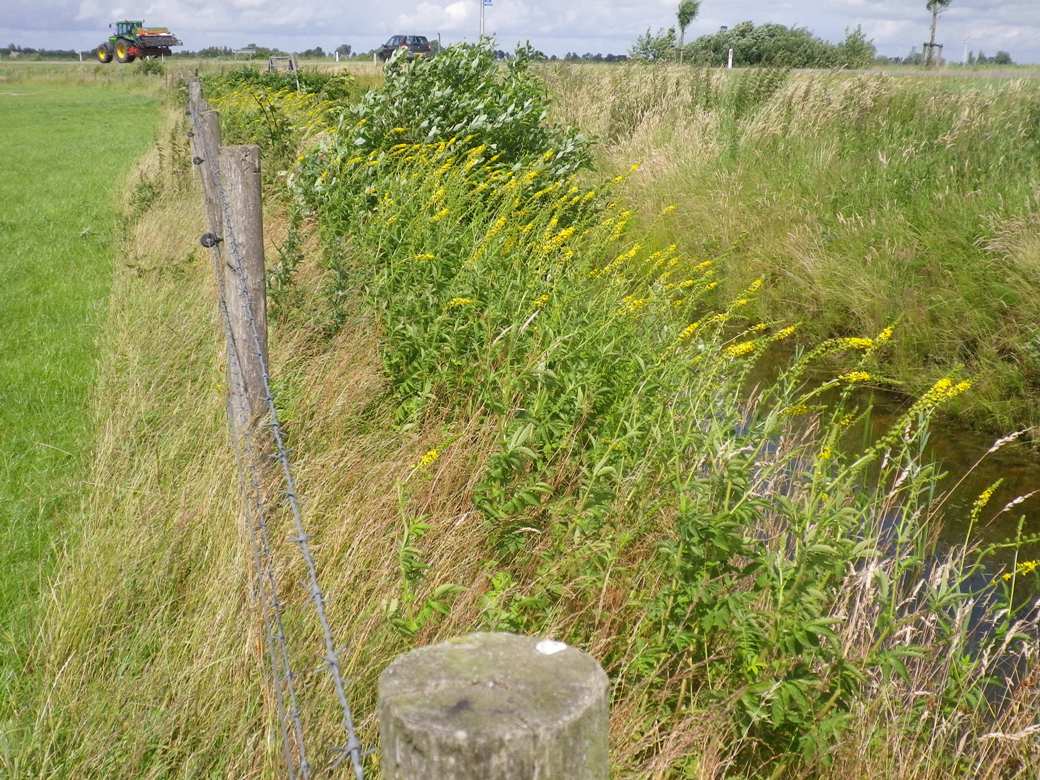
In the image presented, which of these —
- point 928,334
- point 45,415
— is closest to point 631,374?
point 45,415

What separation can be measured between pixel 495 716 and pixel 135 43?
5591cm

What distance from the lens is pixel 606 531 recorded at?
2977 millimetres

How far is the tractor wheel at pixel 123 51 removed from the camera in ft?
162

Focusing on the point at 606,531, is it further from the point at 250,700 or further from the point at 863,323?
the point at 863,323

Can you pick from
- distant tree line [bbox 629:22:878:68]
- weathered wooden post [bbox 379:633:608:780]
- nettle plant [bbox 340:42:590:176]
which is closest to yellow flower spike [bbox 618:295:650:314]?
weathered wooden post [bbox 379:633:608:780]

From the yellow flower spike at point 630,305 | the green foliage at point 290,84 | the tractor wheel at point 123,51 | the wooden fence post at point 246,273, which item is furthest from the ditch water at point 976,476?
the tractor wheel at point 123,51

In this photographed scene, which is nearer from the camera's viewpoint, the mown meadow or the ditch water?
the mown meadow

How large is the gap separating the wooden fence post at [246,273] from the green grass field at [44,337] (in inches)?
38.5

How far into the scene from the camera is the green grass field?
374 centimetres

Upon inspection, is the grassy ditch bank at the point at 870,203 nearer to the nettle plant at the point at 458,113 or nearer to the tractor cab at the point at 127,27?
the nettle plant at the point at 458,113

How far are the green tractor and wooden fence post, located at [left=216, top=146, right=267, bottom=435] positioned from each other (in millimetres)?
52244

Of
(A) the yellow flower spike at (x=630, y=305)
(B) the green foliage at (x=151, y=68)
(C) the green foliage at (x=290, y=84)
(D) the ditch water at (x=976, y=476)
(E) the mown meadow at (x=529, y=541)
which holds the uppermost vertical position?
(B) the green foliage at (x=151, y=68)

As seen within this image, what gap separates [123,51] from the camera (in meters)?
49.6

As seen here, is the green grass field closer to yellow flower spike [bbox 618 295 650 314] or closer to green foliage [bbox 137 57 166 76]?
yellow flower spike [bbox 618 295 650 314]
